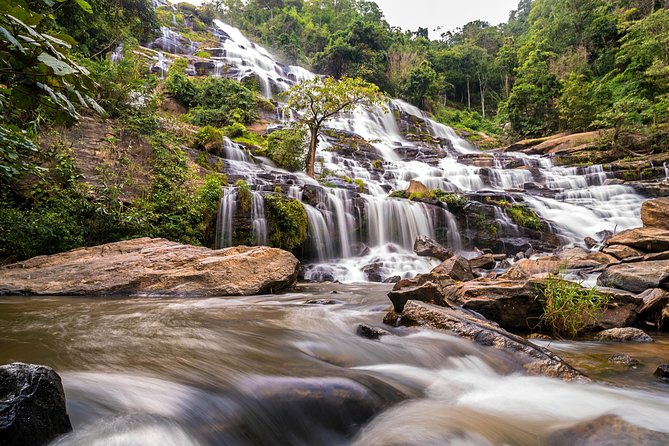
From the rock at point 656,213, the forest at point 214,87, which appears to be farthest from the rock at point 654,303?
the forest at point 214,87

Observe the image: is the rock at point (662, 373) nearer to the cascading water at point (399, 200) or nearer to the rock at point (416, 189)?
the cascading water at point (399, 200)

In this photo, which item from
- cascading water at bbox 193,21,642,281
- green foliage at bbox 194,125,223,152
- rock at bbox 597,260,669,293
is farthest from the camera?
green foliage at bbox 194,125,223,152

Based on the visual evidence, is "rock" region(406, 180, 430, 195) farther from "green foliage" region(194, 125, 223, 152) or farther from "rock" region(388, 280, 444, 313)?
"rock" region(388, 280, 444, 313)

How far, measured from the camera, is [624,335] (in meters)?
4.16

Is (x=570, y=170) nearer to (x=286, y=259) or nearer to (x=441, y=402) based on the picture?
(x=286, y=259)

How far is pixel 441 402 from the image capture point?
273cm

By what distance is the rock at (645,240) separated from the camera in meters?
7.12

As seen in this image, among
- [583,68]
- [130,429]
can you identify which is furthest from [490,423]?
[583,68]

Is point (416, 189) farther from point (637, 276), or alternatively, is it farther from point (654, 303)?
point (654, 303)

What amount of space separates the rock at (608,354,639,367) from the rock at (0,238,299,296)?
5.52 m

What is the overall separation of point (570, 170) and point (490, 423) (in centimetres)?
1975

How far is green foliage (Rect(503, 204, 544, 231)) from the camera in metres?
12.6

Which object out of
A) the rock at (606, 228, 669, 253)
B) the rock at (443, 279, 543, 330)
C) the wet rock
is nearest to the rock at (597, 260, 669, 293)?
the rock at (606, 228, 669, 253)

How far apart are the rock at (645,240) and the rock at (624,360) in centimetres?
502
